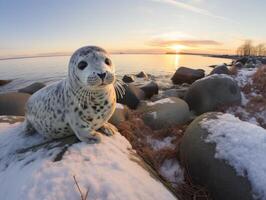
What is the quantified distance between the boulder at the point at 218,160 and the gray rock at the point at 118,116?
5.43 feet

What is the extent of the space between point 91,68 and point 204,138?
192cm

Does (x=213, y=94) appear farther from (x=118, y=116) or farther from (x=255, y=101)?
(x=118, y=116)

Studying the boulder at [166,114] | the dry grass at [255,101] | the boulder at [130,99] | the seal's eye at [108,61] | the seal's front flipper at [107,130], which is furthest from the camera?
the boulder at [130,99]

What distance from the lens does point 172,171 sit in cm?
438

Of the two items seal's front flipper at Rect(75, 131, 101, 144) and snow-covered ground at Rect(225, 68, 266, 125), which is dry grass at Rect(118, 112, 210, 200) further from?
snow-covered ground at Rect(225, 68, 266, 125)

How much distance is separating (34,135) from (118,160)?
182cm

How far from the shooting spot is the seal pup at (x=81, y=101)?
3121 millimetres

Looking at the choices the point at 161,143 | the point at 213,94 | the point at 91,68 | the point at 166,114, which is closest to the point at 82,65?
the point at 91,68

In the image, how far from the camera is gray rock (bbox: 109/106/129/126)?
550cm

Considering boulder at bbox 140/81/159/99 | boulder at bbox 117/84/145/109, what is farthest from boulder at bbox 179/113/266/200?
boulder at bbox 140/81/159/99

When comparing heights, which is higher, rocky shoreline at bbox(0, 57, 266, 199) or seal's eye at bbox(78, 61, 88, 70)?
seal's eye at bbox(78, 61, 88, 70)

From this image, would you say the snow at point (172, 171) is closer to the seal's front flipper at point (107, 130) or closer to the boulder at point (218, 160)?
the boulder at point (218, 160)

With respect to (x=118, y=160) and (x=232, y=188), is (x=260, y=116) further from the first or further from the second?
(x=118, y=160)

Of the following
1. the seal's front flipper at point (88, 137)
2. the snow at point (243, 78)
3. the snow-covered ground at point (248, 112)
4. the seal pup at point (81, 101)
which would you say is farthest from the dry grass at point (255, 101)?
the seal's front flipper at point (88, 137)
